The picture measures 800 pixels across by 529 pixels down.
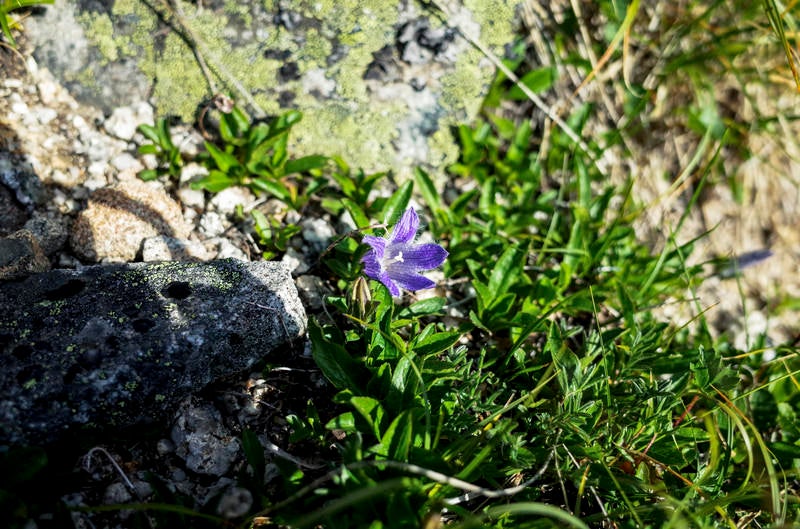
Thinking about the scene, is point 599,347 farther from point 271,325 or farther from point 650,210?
point 650,210

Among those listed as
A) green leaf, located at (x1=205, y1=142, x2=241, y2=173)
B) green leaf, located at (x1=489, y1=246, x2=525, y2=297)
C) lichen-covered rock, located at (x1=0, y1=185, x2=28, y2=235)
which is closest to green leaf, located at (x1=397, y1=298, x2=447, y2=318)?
green leaf, located at (x1=489, y1=246, x2=525, y2=297)

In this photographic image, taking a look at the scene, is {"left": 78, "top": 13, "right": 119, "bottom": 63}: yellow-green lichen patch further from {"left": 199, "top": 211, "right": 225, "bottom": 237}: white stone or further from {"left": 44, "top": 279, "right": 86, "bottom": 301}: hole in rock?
{"left": 44, "top": 279, "right": 86, "bottom": 301}: hole in rock

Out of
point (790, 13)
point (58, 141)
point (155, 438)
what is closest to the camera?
point (155, 438)

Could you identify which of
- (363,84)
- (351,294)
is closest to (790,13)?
(363,84)

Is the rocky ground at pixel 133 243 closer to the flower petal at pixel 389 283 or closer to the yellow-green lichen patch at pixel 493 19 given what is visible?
the flower petal at pixel 389 283

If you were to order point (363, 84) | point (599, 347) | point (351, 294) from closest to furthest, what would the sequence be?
point (351, 294) < point (599, 347) < point (363, 84)

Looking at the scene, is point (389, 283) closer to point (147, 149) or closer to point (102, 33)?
point (147, 149)

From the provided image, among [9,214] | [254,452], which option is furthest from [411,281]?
[9,214]
